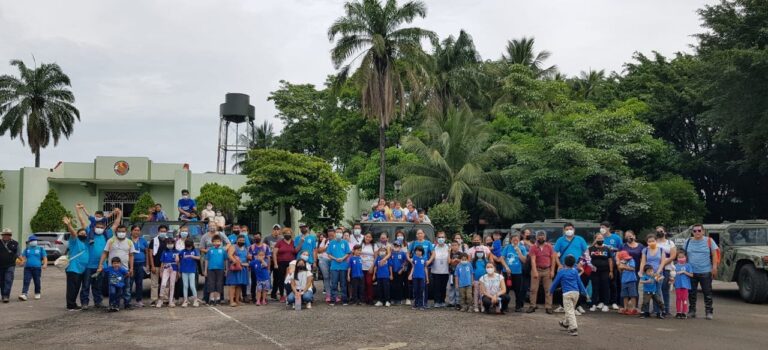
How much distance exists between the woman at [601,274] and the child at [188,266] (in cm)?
786

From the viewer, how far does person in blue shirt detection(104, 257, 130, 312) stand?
1286 cm

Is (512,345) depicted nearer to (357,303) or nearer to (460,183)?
(357,303)

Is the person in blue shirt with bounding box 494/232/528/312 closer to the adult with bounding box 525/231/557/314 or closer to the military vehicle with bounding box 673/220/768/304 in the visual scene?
the adult with bounding box 525/231/557/314

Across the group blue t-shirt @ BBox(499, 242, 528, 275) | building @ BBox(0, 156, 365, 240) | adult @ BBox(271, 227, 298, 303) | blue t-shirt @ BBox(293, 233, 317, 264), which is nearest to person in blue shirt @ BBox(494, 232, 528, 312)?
blue t-shirt @ BBox(499, 242, 528, 275)

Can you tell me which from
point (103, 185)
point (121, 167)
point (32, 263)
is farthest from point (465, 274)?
point (103, 185)

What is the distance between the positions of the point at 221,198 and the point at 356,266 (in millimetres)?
21879

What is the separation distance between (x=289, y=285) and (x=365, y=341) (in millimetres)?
4335

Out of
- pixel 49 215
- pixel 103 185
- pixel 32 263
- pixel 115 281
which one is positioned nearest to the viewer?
pixel 115 281

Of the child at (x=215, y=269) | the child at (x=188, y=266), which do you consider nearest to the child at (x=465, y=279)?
the child at (x=215, y=269)

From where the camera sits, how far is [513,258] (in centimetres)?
1375

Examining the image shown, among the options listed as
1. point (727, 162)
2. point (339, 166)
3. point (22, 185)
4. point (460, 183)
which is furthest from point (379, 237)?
point (339, 166)

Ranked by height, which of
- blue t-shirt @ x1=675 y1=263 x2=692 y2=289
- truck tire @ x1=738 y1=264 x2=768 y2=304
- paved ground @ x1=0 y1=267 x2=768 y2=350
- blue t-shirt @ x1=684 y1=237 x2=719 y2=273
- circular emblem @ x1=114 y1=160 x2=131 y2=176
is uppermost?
circular emblem @ x1=114 y1=160 x2=131 y2=176

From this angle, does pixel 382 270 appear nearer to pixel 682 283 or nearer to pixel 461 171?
pixel 682 283

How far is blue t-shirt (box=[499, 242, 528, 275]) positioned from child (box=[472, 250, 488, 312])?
553 mm
